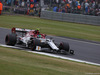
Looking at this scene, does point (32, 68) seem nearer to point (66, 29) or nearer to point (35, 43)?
point (35, 43)

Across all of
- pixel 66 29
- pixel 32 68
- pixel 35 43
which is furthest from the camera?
pixel 66 29

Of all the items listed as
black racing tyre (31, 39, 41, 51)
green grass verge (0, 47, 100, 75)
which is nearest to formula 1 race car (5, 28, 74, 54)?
black racing tyre (31, 39, 41, 51)

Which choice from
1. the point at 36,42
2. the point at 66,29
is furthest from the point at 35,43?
the point at 66,29

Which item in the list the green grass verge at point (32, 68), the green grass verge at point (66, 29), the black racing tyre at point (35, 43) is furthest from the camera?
the green grass verge at point (66, 29)

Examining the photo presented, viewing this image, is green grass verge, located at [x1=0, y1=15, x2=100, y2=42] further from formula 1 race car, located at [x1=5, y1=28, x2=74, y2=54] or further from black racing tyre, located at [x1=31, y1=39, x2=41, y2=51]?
black racing tyre, located at [x1=31, y1=39, x2=41, y2=51]

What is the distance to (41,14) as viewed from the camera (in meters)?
30.3

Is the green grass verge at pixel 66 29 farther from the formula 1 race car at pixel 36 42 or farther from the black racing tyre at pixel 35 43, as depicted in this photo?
the black racing tyre at pixel 35 43

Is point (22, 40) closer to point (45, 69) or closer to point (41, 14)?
point (45, 69)

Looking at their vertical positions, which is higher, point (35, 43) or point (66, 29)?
point (35, 43)

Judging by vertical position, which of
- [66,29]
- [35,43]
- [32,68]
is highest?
[35,43]

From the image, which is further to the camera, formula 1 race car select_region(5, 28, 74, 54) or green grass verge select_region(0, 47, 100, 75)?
formula 1 race car select_region(5, 28, 74, 54)

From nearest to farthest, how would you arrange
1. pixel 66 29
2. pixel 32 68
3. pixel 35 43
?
pixel 32 68 < pixel 35 43 < pixel 66 29

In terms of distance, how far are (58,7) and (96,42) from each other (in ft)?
42.9

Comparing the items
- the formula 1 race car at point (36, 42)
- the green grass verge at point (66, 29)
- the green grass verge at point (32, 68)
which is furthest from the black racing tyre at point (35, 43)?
the green grass verge at point (66, 29)
